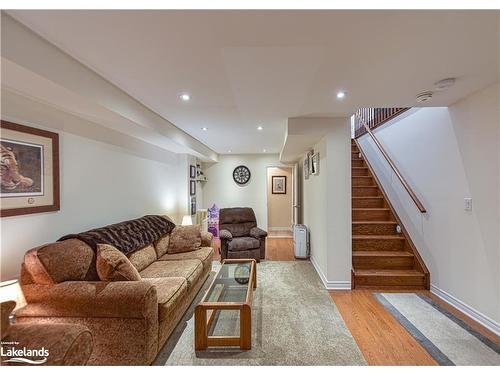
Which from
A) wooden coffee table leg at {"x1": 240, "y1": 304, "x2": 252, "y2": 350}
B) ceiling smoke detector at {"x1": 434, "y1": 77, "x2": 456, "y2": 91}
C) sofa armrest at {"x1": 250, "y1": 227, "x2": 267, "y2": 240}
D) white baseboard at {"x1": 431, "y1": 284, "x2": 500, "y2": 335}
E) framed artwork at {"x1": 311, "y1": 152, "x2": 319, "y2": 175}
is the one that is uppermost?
ceiling smoke detector at {"x1": 434, "y1": 77, "x2": 456, "y2": 91}

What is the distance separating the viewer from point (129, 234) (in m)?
2.69

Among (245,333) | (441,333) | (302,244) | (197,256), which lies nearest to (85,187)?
(197,256)

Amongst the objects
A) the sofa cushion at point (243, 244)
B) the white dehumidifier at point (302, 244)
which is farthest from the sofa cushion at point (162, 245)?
the white dehumidifier at point (302, 244)

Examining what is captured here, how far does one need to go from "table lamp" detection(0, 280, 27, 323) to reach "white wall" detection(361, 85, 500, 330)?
377 centimetres

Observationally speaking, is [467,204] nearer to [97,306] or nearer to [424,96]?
[424,96]

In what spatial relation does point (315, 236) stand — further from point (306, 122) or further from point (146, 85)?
point (146, 85)

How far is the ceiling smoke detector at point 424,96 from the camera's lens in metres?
2.32

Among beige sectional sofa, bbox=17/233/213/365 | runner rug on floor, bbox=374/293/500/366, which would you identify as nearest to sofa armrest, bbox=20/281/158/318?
beige sectional sofa, bbox=17/233/213/365

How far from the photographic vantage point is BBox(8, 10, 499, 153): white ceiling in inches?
50.9

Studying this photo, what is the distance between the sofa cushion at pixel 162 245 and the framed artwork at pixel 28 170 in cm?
129

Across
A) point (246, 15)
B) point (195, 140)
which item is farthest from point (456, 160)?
point (195, 140)

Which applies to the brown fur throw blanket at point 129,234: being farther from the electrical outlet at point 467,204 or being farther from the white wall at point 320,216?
the electrical outlet at point 467,204

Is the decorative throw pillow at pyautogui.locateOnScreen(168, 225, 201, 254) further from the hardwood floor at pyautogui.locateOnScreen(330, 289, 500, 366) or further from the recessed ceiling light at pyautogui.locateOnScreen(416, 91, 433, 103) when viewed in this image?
the recessed ceiling light at pyautogui.locateOnScreen(416, 91, 433, 103)

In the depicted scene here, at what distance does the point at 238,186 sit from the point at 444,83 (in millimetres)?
5111
